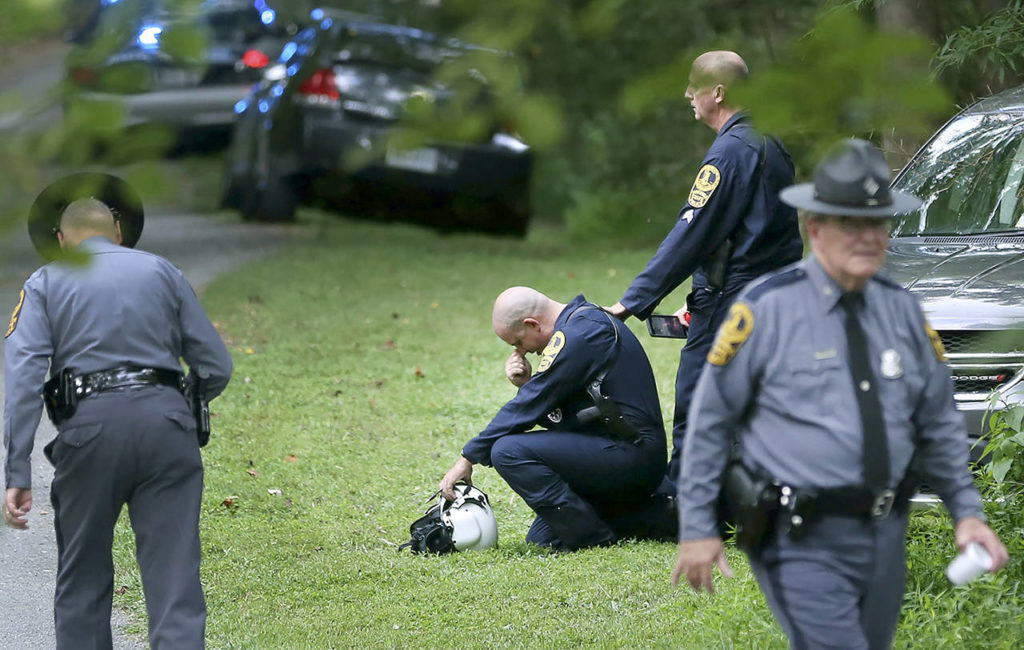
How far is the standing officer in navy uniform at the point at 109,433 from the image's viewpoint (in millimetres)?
4281

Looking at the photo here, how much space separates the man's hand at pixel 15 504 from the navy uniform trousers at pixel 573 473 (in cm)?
223

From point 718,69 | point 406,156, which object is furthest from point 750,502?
point 406,156

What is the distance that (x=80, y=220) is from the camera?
112 inches

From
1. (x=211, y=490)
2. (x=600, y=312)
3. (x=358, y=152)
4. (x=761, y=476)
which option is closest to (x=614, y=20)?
(x=358, y=152)

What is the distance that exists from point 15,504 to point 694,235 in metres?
2.93

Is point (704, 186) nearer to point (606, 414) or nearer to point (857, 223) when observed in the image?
point (606, 414)

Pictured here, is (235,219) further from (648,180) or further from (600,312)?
(600,312)

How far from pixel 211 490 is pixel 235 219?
378 inches

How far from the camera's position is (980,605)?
466 centimetres

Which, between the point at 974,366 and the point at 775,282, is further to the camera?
the point at 974,366

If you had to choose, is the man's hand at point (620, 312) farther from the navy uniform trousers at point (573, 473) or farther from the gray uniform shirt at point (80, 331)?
the gray uniform shirt at point (80, 331)

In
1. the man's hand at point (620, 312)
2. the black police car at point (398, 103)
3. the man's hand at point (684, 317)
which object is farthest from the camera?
the man's hand at point (684, 317)

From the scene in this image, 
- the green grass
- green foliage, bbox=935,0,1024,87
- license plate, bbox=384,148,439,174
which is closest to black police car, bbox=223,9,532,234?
license plate, bbox=384,148,439,174

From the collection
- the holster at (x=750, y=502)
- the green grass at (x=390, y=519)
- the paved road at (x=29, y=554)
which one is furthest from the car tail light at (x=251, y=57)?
the green grass at (x=390, y=519)
